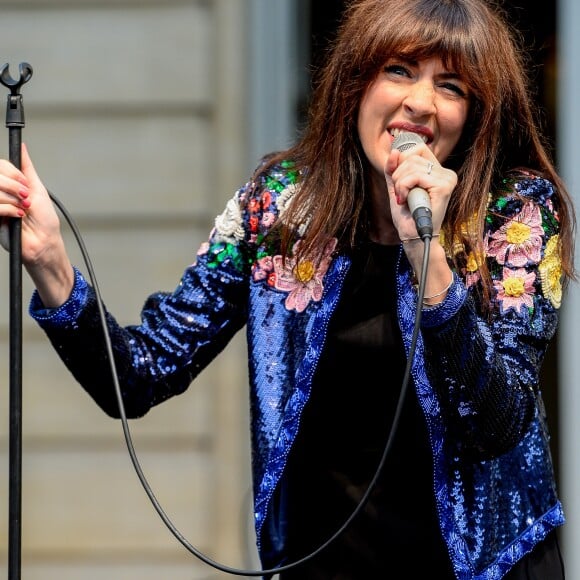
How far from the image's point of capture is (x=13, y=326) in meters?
1.71

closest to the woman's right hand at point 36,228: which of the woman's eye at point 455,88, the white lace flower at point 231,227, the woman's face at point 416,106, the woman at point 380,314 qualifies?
the woman at point 380,314

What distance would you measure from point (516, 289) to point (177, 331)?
0.55 m

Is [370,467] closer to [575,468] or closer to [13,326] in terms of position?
[13,326]

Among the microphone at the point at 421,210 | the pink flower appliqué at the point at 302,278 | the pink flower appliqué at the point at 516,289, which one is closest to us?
the microphone at the point at 421,210

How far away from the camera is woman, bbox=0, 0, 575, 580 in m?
1.84

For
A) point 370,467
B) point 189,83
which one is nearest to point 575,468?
point 189,83

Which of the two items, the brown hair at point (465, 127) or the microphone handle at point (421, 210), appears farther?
the brown hair at point (465, 127)

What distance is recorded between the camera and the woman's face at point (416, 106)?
1867 millimetres

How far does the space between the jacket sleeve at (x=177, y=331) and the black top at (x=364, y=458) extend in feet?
0.70

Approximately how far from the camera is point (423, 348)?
1.78 metres

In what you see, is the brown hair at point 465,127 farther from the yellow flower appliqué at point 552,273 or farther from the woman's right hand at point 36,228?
the woman's right hand at point 36,228

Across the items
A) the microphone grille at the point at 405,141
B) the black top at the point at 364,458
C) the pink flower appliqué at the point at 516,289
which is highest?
the microphone grille at the point at 405,141

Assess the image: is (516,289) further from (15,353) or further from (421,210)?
(15,353)

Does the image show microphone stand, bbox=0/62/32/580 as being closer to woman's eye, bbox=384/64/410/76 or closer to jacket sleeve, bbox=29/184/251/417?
jacket sleeve, bbox=29/184/251/417
